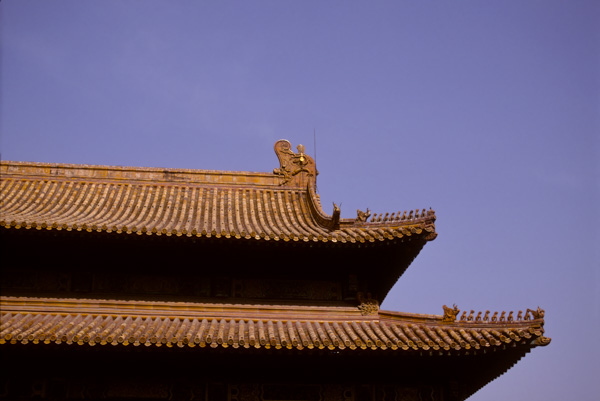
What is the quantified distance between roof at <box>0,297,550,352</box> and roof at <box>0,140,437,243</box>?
5.64 ft

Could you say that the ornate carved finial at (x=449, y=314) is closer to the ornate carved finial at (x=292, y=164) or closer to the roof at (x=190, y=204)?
the roof at (x=190, y=204)

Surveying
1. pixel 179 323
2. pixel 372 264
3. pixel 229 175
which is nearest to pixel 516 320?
pixel 372 264

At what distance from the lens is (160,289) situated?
1584 cm

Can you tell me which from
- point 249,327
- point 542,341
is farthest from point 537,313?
point 249,327

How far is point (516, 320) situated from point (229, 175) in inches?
327

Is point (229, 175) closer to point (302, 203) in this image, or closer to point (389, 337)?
point (302, 203)

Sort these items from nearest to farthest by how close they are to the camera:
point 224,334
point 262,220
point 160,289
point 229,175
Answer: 1. point 224,334
2. point 160,289
3. point 262,220
4. point 229,175

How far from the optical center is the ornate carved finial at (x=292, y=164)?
1895 centimetres

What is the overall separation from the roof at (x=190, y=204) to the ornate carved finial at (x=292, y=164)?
0.09 ft

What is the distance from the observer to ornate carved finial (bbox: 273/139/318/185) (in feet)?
62.2

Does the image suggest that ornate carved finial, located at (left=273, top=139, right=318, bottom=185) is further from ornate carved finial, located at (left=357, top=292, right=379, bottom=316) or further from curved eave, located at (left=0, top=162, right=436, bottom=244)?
ornate carved finial, located at (left=357, top=292, right=379, bottom=316)

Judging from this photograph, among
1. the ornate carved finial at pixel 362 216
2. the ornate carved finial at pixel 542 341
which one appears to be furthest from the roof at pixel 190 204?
the ornate carved finial at pixel 542 341

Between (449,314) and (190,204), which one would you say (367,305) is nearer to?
(449,314)

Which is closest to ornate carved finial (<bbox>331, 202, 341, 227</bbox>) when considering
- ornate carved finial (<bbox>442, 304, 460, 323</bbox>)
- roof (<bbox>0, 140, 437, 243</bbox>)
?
roof (<bbox>0, 140, 437, 243</bbox>)
